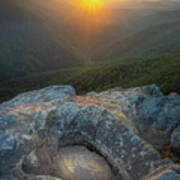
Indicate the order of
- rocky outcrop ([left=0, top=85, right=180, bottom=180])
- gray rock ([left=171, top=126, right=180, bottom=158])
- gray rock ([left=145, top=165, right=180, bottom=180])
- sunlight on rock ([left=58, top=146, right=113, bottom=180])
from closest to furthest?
gray rock ([left=145, top=165, right=180, bottom=180])
rocky outcrop ([left=0, top=85, right=180, bottom=180])
sunlight on rock ([left=58, top=146, right=113, bottom=180])
gray rock ([left=171, top=126, right=180, bottom=158])

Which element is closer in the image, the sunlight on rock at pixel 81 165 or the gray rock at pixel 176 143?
the sunlight on rock at pixel 81 165

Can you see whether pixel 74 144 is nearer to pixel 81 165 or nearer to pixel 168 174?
pixel 81 165

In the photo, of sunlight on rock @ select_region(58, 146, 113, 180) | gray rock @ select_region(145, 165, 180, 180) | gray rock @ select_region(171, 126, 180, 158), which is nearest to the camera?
gray rock @ select_region(145, 165, 180, 180)

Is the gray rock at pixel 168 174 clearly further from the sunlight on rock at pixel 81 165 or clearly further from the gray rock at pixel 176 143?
the gray rock at pixel 176 143

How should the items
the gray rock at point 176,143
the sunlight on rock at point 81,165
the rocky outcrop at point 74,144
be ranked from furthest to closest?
the gray rock at point 176,143 → the sunlight on rock at point 81,165 → the rocky outcrop at point 74,144

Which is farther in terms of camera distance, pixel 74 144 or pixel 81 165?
pixel 74 144

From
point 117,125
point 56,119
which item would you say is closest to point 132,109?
point 117,125

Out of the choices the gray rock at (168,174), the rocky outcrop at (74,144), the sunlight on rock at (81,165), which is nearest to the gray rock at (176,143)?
the rocky outcrop at (74,144)

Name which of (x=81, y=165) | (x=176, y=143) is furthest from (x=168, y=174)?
(x=81, y=165)

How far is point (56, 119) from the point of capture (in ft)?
47.3

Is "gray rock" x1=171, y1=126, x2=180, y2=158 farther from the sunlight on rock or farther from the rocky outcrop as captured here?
the sunlight on rock

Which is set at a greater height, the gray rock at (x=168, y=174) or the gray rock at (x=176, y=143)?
the gray rock at (x=168, y=174)

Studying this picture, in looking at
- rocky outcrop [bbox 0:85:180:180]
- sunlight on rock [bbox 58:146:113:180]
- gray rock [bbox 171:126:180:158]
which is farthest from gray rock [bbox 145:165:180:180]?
gray rock [bbox 171:126:180:158]

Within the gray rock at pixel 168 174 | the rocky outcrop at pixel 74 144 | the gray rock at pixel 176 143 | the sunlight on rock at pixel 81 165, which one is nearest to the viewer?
the gray rock at pixel 168 174
